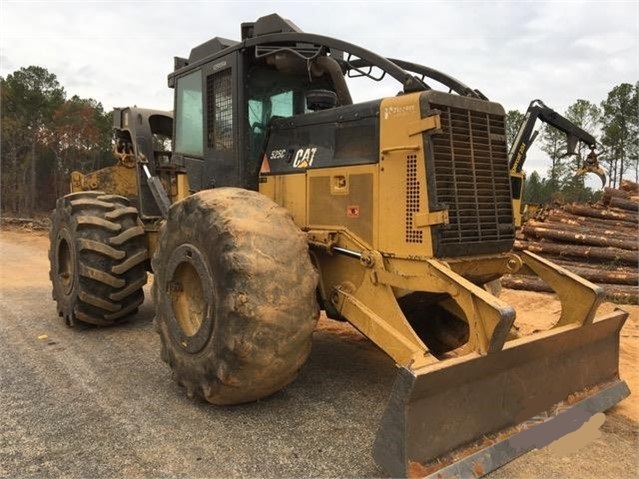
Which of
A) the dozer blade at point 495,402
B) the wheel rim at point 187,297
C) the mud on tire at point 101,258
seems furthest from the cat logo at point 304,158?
the mud on tire at point 101,258

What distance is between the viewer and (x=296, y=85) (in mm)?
5316

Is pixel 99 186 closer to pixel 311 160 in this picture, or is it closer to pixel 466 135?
pixel 311 160

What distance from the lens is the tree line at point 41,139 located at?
1206 inches

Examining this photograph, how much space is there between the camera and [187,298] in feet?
14.9

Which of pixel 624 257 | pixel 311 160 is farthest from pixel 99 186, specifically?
pixel 624 257

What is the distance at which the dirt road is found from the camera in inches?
131

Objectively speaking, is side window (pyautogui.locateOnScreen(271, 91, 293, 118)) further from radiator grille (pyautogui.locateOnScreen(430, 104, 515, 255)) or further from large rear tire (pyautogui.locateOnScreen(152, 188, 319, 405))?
radiator grille (pyautogui.locateOnScreen(430, 104, 515, 255))

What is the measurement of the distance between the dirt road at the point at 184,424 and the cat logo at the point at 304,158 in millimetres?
1887

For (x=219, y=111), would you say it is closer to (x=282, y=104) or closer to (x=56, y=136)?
(x=282, y=104)

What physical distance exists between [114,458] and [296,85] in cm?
361

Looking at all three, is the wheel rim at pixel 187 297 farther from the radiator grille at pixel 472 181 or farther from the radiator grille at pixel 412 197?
the radiator grille at pixel 472 181

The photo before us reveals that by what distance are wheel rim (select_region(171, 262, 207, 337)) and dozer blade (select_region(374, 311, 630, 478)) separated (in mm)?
1944

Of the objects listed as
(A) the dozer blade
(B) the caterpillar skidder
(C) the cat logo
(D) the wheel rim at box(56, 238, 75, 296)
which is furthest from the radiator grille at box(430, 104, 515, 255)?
(D) the wheel rim at box(56, 238, 75, 296)

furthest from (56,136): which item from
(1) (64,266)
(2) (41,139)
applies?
(1) (64,266)
